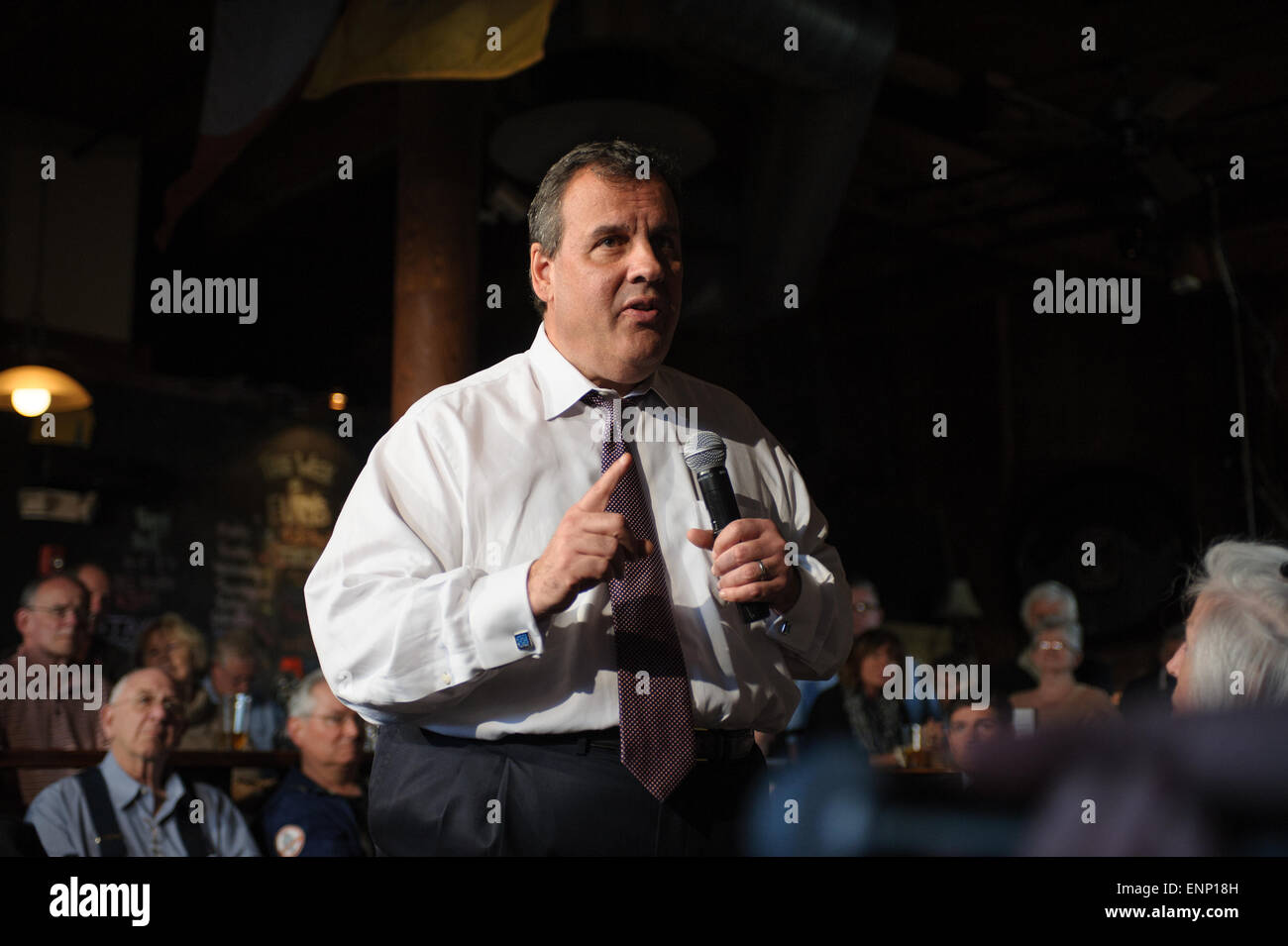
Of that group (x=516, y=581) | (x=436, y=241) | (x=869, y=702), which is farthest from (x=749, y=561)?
(x=869, y=702)

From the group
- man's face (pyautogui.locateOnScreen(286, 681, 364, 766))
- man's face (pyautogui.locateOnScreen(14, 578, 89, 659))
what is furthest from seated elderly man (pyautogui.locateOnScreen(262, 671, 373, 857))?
man's face (pyautogui.locateOnScreen(14, 578, 89, 659))

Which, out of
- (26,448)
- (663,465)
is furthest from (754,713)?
(26,448)

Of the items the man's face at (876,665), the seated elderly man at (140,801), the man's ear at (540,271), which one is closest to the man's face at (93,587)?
the seated elderly man at (140,801)

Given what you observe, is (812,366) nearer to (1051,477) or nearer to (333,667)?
(1051,477)

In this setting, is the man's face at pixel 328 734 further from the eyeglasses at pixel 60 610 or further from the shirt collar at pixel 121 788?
the eyeglasses at pixel 60 610

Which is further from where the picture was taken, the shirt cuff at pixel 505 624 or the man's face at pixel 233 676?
the man's face at pixel 233 676

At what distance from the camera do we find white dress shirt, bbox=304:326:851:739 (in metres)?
1.33

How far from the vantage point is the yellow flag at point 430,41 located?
3.50 m

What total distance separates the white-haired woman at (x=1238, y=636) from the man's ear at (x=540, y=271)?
3.07 feet

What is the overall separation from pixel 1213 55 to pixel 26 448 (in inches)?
240

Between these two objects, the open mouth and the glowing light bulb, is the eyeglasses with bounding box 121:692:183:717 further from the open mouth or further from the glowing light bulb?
the glowing light bulb

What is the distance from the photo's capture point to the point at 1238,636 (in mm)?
1494

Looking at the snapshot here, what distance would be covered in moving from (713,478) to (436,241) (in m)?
2.74

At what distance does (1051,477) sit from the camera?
26.5 ft
